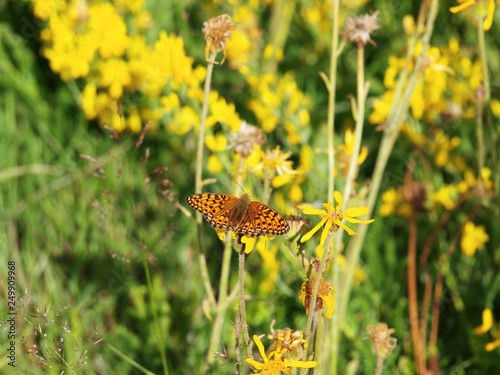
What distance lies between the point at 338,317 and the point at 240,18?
65.1 inches

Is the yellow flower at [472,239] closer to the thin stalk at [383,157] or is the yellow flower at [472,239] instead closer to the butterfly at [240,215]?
the thin stalk at [383,157]

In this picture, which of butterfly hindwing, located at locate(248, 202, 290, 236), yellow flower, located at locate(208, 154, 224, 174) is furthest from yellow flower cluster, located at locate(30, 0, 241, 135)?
butterfly hindwing, located at locate(248, 202, 290, 236)

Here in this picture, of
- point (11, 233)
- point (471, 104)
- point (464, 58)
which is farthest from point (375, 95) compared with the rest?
point (11, 233)

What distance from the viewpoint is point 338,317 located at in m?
1.35

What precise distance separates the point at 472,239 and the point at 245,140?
3.42ft

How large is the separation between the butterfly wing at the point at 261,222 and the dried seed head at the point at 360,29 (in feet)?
2.04

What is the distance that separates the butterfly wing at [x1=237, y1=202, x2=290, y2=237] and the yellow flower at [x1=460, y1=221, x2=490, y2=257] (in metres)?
1.12

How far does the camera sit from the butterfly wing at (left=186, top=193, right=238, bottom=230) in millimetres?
988

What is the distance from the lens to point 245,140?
1291 mm

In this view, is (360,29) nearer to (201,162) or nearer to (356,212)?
(201,162)

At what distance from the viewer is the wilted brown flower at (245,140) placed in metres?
1.28

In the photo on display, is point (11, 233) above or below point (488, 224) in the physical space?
below

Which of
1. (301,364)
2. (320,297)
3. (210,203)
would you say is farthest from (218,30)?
(301,364)

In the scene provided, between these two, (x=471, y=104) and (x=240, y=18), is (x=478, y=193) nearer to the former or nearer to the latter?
(x=471, y=104)
